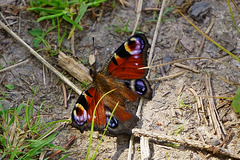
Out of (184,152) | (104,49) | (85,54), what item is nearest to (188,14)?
(104,49)

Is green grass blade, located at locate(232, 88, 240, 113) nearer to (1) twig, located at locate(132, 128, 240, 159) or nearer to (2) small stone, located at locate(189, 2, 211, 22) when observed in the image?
(1) twig, located at locate(132, 128, 240, 159)

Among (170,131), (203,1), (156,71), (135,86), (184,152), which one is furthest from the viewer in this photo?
(203,1)

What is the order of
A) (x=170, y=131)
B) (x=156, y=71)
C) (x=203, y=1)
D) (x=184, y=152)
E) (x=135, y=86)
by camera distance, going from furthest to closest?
(x=203, y=1) < (x=156, y=71) < (x=135, y=86) < (x=170, y=131) < (x=184, y=152)

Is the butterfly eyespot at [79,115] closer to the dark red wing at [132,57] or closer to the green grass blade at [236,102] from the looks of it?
the dark red wing at [132,57]

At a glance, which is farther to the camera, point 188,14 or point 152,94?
point 188,14

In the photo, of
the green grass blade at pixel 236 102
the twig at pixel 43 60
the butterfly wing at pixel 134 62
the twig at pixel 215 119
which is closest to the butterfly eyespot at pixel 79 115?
the twig at pixel 43 60

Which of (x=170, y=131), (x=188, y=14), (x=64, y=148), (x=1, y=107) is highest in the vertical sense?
(x=188, y=14)

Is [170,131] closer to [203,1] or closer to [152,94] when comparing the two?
[152,94]

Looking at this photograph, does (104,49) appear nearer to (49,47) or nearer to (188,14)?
(49,47)

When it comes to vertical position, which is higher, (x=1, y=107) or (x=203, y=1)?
(x=203, y=1)
